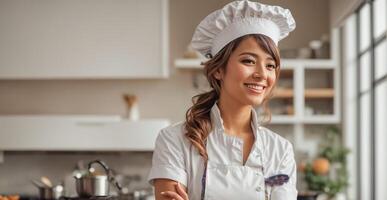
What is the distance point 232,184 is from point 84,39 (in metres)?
4.36

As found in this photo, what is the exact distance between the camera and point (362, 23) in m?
5.86

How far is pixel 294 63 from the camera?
6105 mm

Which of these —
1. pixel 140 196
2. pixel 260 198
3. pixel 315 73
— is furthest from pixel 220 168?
pixel 315 73

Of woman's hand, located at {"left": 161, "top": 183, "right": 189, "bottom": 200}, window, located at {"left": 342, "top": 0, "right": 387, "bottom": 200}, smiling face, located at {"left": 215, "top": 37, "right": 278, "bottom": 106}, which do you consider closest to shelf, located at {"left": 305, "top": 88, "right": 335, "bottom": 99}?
window, located at {"left": 342, "top": 0, "right": 387, "bottom": 200}

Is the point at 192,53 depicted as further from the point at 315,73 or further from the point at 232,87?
the point at 232,87

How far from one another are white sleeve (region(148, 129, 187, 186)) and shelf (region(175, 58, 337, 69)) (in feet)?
13.9

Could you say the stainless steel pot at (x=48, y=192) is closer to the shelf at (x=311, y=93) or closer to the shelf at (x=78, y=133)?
the shelf at (x=78, y=133)

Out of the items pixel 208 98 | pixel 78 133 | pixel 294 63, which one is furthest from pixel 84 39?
pixel 208 98

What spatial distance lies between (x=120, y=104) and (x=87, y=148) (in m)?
0.63

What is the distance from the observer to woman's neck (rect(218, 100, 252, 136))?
6.09 feet

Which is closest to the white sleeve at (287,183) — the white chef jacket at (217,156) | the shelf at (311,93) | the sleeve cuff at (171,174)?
the white chef jacket at (217,156)

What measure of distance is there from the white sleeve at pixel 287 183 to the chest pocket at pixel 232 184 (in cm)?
4

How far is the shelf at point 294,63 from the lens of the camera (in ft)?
20.0

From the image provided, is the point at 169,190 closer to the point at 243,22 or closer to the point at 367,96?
the point at 243,22
